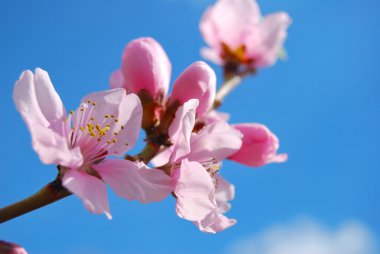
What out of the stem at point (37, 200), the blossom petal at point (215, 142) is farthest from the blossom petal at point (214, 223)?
the stem at point (37, 200)

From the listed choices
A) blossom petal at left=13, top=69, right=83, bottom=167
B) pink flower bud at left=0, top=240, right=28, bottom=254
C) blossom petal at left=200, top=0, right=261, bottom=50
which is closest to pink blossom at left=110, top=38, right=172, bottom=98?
blossom petal at left=13, top=69, right=83, bottom=167

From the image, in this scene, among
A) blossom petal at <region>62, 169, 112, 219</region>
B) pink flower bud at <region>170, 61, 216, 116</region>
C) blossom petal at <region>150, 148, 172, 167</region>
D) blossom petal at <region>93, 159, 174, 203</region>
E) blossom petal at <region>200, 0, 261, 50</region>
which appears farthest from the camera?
blossom petal at <region>200, 0, 261, 50</region>

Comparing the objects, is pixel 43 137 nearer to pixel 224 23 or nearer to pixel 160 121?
pixel 160 121

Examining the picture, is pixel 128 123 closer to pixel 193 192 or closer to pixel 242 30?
pixel 193 192

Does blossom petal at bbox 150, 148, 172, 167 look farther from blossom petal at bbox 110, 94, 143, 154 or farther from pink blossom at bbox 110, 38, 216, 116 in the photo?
blossom petal at bbox 110, 94, 143, 154

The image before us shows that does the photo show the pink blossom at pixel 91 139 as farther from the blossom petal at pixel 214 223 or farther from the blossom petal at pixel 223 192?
the blossom petal at pixel 223 192

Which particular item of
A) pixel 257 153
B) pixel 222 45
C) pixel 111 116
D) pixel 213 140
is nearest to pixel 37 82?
pixel 111 116
